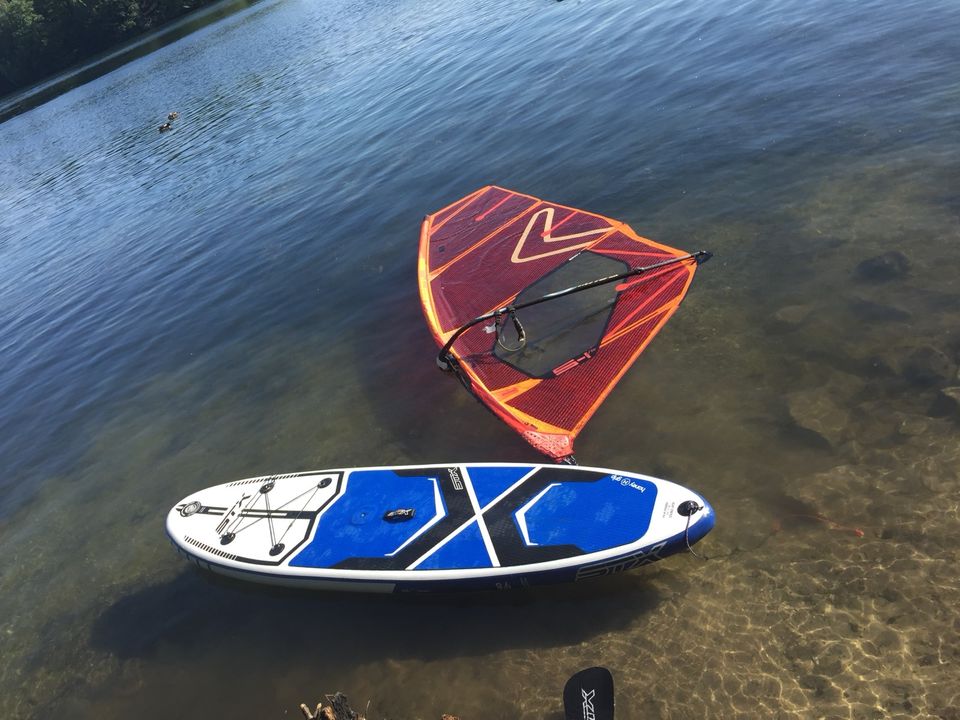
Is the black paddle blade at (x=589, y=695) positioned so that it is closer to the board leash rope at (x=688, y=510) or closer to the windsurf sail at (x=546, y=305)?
the board leash rope at (x=688, y=510)

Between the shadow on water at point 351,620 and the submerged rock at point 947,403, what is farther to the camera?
the submerged rock at point 947,403

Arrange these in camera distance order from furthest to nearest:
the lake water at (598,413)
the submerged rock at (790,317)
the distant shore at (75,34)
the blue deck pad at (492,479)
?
the distant shore at (75,34) < the submerged rock at (790,317) < the blue deck pad at (492,479) < the lake water at (598,413)

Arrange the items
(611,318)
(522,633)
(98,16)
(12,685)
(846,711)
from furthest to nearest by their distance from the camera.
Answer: (98,16)
(611,318)
(12,685)
(522,633)
(846,711)

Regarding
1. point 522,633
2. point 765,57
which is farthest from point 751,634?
point 765,57

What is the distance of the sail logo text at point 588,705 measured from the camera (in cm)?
855

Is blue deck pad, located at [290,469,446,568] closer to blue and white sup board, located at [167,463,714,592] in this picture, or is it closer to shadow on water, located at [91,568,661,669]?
blue and white sup board, located at [167,463,714,592]

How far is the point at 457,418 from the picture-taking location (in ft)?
48.0

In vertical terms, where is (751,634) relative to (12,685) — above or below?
below

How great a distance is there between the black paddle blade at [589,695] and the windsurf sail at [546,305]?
4.46m

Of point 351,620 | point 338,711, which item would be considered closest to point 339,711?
point 338,711

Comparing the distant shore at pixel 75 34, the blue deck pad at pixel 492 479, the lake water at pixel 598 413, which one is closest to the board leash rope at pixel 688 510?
the lake water at pixel 598 413

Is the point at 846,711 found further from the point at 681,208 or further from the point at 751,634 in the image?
the point at 681,208

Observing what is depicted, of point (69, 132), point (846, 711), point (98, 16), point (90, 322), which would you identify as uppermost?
point (98, 16)

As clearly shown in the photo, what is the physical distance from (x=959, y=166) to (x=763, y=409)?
9910mm
